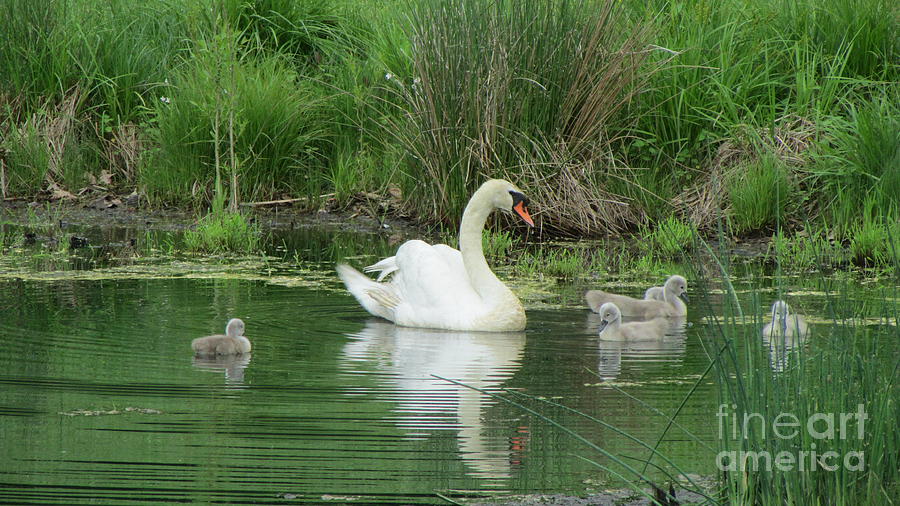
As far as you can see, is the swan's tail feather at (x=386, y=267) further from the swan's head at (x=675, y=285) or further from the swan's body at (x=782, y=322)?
the swan's body at (x=782, y=322)

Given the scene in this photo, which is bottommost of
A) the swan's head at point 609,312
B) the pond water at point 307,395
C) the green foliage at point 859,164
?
the pond water at point 307,395

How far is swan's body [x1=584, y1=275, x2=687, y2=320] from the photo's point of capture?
881 cm

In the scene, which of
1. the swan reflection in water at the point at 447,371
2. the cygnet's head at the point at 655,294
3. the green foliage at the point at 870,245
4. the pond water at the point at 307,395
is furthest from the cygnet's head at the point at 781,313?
the green foliage at the point at 870,245

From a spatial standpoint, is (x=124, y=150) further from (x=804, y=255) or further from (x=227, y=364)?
(x=227, y=364)

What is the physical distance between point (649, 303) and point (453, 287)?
1253 millimetres

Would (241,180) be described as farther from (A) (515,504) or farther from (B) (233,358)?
(A) (515,504)

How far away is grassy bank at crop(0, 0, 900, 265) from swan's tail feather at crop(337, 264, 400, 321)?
2516mm

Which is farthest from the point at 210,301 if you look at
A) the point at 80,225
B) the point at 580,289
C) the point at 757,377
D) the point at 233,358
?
the point at 757,377

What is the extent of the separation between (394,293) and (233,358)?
6.20 feet

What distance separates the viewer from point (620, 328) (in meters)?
8.11

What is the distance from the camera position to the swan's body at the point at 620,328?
809 cm

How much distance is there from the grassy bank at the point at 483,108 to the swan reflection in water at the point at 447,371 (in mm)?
2890

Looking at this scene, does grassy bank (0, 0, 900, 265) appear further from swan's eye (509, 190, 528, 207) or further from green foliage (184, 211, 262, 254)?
swan's eye (509, 190, 528, 207)

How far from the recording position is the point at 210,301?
9.16 m
